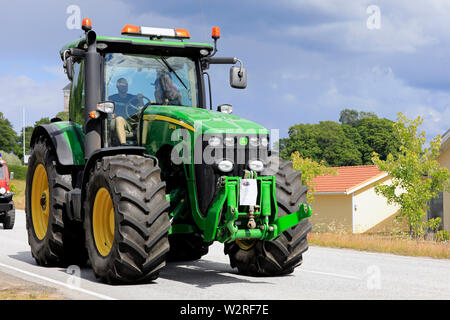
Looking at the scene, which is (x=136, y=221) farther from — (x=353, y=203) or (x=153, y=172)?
(x=353, y=203)

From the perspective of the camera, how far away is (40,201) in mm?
11289

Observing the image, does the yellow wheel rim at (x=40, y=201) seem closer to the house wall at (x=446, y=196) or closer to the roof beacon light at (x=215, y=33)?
the roof beacon light at (x=215, y=33)


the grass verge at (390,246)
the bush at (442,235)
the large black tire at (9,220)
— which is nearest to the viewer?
the grass verge at (390,246)

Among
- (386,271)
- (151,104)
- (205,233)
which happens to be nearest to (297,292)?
(205,233)

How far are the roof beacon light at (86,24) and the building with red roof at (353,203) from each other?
36.5 meters

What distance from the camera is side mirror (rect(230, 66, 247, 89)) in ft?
33.2

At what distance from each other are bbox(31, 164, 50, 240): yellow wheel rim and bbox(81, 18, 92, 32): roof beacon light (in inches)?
106

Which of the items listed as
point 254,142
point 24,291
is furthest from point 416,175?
point 24,291

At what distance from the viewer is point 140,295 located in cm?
776

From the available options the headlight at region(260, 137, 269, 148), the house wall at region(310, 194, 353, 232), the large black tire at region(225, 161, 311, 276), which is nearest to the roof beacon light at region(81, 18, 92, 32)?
the headlight at region(260, 137, 269, 148)

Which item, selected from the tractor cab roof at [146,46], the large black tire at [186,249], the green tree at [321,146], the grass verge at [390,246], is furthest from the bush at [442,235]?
the green tree at [321,146]

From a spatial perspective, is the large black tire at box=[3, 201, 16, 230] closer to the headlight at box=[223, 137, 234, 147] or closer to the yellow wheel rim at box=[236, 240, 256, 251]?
the yellow wheel rim at box=[236, 240, 256, 251]

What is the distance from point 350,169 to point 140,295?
1731 inches

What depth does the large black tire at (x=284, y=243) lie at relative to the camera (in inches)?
356
